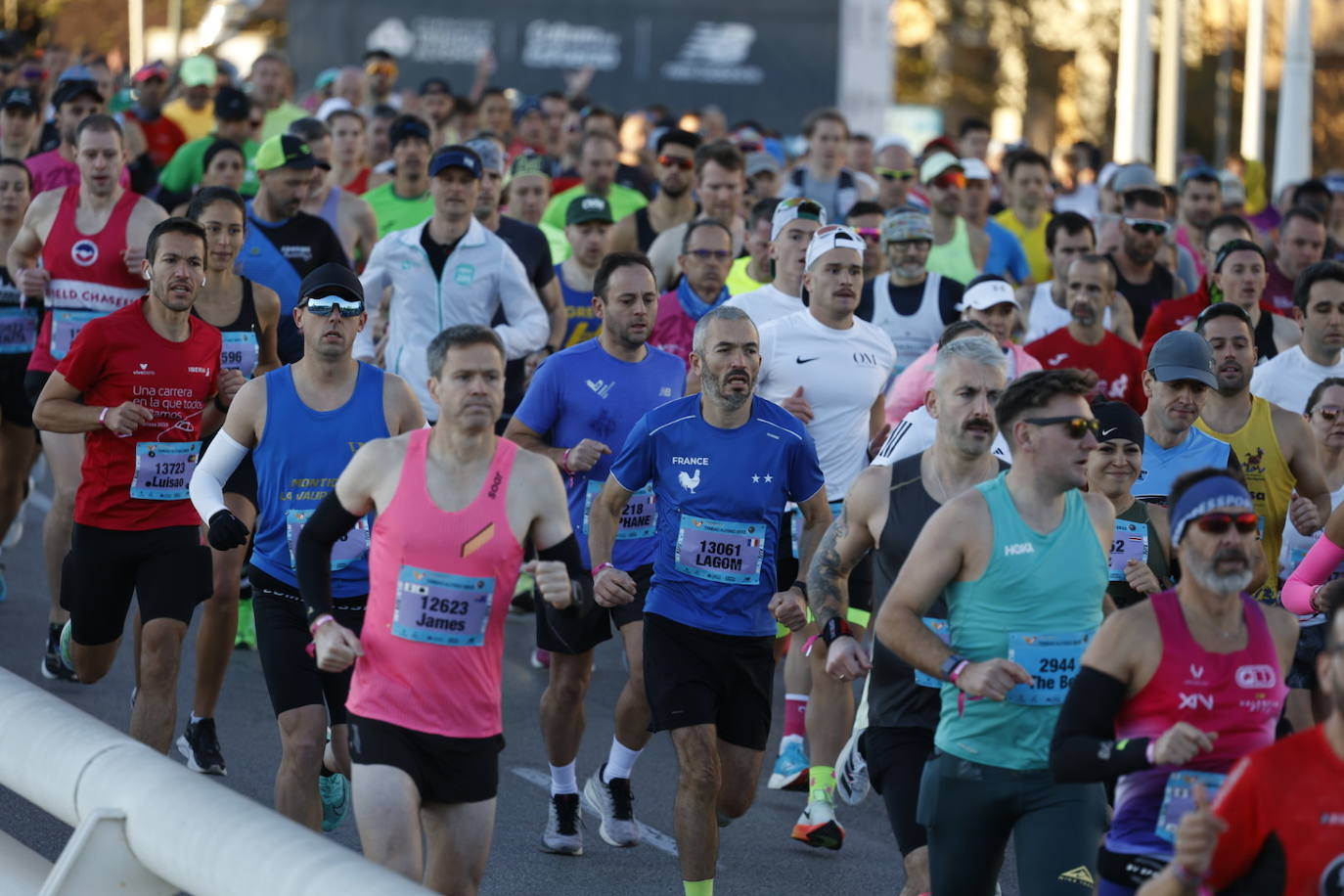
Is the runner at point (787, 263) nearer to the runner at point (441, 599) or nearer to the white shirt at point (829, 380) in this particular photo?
the white shirt at point (829, 380)

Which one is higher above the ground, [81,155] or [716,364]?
[81,155]

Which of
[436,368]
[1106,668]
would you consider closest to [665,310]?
[436,368]

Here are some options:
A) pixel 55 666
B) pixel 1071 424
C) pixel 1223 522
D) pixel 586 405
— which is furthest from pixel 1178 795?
pixel 55 666

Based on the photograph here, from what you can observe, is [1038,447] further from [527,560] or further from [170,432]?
[170,432]

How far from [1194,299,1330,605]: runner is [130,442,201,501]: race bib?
12.7 ft

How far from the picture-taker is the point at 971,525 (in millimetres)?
5512

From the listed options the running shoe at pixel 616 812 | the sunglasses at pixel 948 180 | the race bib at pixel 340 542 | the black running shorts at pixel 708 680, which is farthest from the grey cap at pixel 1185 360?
the sunglasses at pixel 948 180

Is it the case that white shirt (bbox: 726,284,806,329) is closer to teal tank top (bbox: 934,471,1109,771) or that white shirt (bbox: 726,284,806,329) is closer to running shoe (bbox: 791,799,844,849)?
running shoe (bbox: 791,799,844,849)

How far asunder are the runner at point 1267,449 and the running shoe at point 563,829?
2692mm

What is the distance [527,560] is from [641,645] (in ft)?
5.60

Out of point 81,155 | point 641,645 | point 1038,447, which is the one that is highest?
point 81,155


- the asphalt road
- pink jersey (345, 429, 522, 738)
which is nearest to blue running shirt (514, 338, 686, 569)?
the asphalt road

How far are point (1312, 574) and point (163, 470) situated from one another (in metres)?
4.12

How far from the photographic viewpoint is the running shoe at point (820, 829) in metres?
7.91
